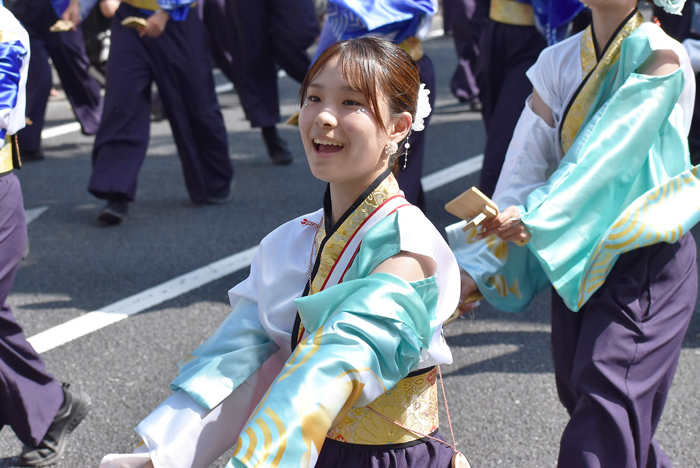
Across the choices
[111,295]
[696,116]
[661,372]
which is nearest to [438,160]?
[696,116]

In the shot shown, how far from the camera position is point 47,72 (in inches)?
252

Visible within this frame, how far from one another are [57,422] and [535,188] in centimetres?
160

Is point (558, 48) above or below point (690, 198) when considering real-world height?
above

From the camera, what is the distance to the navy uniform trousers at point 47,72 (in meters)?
6.35

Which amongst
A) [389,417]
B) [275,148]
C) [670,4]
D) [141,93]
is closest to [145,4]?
[141,93]

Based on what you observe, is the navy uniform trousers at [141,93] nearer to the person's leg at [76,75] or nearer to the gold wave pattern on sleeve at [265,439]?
the person's leg at [76,75]

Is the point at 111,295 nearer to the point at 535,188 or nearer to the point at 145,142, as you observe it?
the point at 145,142

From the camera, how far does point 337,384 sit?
141cm

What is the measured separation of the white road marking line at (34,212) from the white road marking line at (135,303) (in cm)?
148

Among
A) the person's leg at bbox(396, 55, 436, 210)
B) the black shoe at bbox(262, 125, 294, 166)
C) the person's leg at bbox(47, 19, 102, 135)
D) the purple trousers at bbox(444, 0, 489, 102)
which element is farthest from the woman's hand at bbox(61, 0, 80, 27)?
the purple trousers at bbox(444, 0, 489, 102)

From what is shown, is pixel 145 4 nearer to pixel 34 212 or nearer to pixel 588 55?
pixel 34 212

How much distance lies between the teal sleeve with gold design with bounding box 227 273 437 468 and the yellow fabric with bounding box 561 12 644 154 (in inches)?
37.8

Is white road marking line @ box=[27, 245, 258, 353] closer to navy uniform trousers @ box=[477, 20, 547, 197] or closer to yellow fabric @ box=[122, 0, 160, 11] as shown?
navy uniform trousers @ box=[477, 20, 547, 197]

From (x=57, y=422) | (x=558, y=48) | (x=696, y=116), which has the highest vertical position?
(x=558, y=48)
